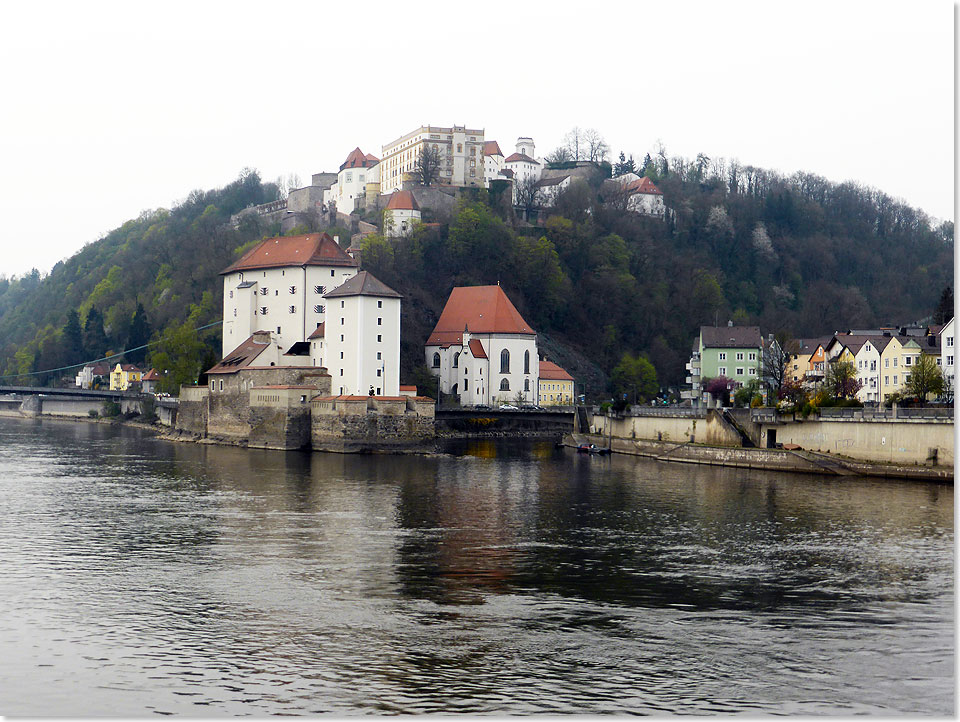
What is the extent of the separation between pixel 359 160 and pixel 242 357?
186 feet

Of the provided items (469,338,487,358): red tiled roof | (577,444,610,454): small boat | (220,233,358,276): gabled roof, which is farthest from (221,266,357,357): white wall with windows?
(577,444,610,454): small boat

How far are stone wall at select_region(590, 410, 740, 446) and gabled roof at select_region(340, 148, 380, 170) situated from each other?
61.2m

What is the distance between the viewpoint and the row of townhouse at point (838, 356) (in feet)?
179

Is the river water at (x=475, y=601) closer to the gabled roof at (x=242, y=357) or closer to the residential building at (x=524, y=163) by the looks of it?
the gabled roof at (x=242, y=357)

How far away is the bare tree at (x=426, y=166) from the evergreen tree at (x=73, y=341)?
1588 inches

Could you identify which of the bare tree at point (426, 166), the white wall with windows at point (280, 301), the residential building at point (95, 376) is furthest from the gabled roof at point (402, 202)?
the residential building at point (95, 376)

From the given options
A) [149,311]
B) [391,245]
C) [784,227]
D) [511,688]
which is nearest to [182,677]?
[511,688]

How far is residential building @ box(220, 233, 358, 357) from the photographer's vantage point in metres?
71.2

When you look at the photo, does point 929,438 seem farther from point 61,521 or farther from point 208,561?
point 61,521

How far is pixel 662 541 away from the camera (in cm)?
2789

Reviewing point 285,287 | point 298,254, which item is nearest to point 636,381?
point 298,254

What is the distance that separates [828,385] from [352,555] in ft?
126

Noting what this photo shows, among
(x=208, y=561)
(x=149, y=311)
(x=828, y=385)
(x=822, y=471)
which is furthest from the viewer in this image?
(x=149, y=311)

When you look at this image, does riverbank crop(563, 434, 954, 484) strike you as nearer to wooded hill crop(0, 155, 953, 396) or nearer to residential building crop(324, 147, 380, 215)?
wooded hill crop(0, 155, 953, 396)
